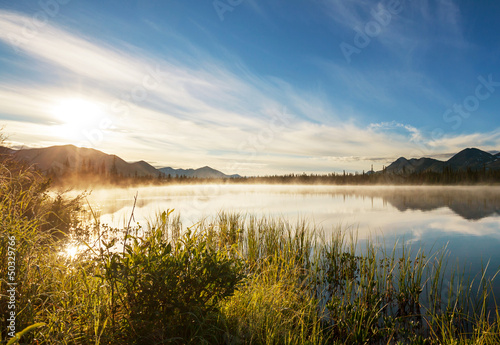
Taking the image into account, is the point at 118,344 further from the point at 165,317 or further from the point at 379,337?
the point at 379,337

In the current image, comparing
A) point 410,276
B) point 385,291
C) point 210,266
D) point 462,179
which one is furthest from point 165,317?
point 462,179

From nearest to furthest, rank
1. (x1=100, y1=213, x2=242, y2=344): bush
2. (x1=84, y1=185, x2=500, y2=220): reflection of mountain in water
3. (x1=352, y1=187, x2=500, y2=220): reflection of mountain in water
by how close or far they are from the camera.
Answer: (x1=100, y1=213, x2=242, y2=344): bush → (x1=352, y1=187, x2=500, y2=220): reflection of mountain in water → (x1=84, y1=185, x2=500, y2=220): reflection of mountain in water

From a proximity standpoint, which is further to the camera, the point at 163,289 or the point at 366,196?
the point at 366,196

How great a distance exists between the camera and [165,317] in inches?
143

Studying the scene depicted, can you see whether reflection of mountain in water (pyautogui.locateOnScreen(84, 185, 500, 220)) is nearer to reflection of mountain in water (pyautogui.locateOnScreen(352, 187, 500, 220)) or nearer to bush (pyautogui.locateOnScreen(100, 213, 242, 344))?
reflection of mountain in water (pyautogui.locateOnScreen(352, 187, 500, 220))

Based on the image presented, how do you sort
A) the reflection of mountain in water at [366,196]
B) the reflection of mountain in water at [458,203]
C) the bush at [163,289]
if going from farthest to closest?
1. the reflection of mountain in water at [366,196]
2. the reflection of mountain in water at [458,203]
3. the bush at [163,289]

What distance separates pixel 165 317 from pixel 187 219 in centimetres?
1831

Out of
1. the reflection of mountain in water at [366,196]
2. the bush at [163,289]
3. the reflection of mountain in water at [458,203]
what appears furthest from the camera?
the reflection of mountain in water at [366,196]

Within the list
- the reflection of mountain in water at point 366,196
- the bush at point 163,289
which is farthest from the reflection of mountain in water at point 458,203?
the bush at point 163,289

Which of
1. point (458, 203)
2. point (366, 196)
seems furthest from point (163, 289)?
point (366, 196)

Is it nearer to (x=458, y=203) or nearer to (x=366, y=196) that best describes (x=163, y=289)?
(x=458, y=203)

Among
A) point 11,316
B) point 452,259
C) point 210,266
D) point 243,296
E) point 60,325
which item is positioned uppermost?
point 210,266

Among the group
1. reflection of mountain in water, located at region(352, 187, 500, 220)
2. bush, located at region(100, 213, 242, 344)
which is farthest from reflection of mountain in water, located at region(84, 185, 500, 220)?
bush, located at region(100, 213, 242, 344)

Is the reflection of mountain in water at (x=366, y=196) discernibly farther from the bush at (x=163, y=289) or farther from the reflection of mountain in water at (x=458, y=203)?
the bush at (x=163, y=289)
